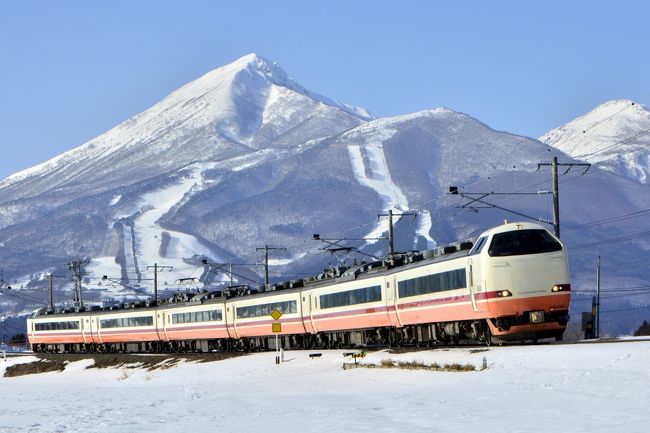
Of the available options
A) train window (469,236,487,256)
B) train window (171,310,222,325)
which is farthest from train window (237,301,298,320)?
train window (469,236,487,256)

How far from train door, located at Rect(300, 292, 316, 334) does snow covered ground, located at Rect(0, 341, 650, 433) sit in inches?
901

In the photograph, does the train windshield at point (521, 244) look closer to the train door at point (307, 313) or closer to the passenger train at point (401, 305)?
the passenger train at point (401, 305)

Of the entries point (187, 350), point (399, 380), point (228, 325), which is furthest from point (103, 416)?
point (187, 350)

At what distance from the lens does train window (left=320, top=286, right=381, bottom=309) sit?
189 ft

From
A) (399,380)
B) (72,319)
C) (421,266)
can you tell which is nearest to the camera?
(399,380)

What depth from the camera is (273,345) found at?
76500mm

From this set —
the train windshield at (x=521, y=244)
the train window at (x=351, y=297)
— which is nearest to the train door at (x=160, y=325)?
the train window at (x=351, y=297)

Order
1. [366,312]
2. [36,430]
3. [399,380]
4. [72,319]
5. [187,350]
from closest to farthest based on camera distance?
[36,430] → [399,380] → [366,312] → [187,350] → [72,319]

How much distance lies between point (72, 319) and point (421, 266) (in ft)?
233

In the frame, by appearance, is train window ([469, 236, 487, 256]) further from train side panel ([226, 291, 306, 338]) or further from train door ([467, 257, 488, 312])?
train side panel ([226, 291, 306, 338])

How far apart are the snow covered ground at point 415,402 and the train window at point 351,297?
39.3 ft

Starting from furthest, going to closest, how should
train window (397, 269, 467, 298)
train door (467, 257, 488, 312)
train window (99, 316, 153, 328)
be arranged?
train window (99, 316, 153, 328), train window (397, 269, 467, 298), train door (467, 257, 488, 312)

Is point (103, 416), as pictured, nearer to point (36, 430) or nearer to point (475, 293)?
point (36, 430)

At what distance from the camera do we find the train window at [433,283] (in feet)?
148
